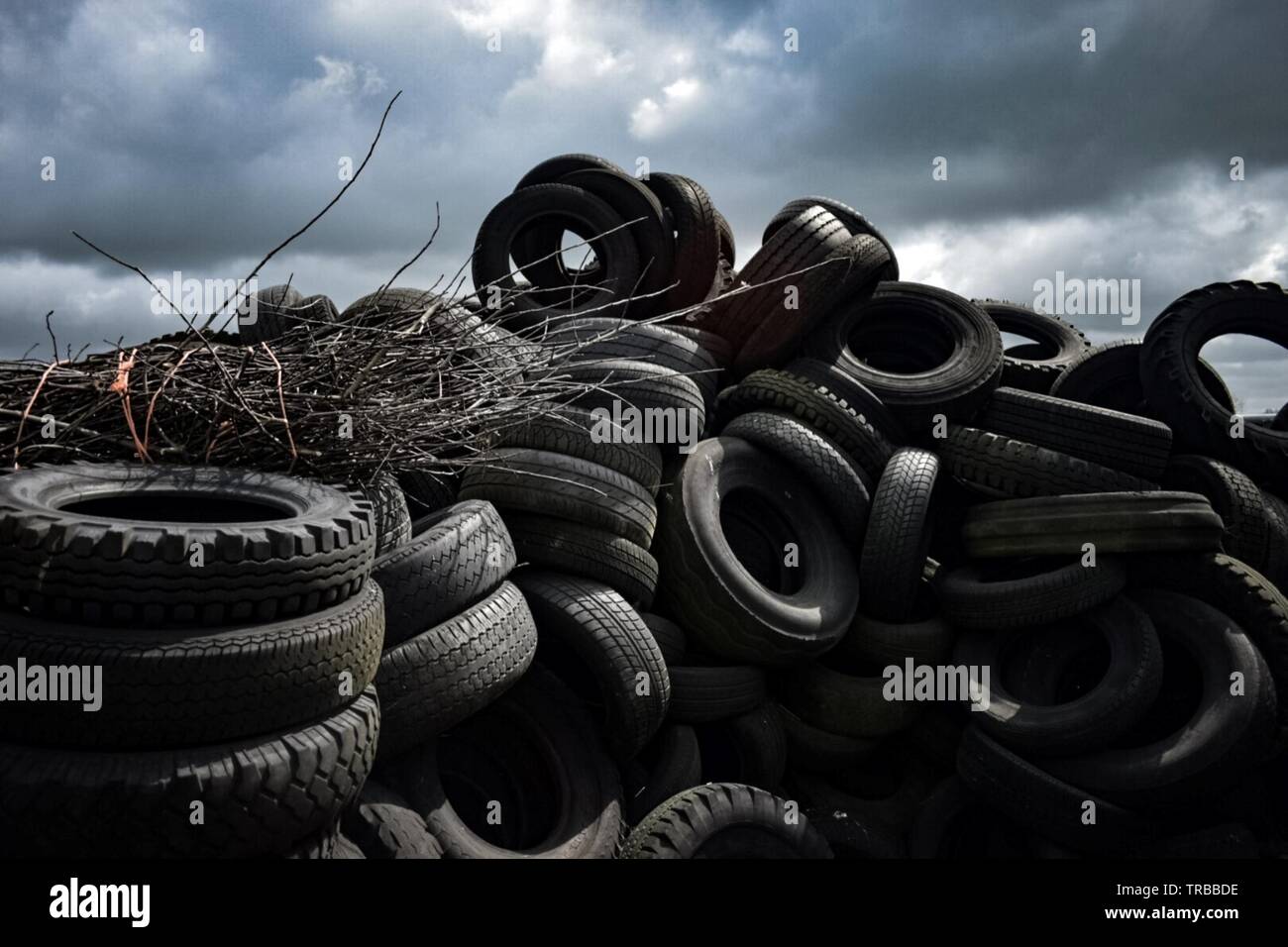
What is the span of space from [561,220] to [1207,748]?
483cm

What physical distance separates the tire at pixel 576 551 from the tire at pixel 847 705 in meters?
1.16

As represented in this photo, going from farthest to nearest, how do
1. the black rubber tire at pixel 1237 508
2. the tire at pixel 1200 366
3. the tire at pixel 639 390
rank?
the tire at pixel 1200 366, the black rubber tire at pixel 1237 508, the tire at pixel 639 390

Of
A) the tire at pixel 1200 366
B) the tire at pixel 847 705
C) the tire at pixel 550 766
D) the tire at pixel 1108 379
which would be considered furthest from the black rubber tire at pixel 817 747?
the tire at pixel 1108 379

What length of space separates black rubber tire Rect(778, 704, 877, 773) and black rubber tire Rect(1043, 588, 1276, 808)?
2.77 feet

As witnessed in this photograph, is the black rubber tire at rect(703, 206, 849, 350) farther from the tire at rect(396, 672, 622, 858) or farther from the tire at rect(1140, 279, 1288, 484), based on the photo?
the tire at rect(396, 672, 622, 858)

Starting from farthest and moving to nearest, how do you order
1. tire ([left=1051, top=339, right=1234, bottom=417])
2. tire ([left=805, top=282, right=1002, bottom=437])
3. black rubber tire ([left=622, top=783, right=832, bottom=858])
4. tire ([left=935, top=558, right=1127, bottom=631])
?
1. tire ([left=1051, top=339, right=1234, bottom=417])
2. tire ([left=805, top=282, right=1002, bottom=437])
3. tire ([left=935, top=558, right=1127, bottom=631])
4. black rubber tire ([left=622, top=783, right=832, bottom=858])

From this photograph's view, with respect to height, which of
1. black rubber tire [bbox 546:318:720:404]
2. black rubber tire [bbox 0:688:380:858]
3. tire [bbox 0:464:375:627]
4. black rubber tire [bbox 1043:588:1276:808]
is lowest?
black rubber tire [bbox 1043:588:1276:808]

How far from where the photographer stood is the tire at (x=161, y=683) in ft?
8.16

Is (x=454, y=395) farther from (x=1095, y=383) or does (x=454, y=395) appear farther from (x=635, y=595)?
(x=1095, y=383)

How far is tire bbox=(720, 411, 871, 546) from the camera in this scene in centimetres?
514

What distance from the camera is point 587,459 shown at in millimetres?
4336

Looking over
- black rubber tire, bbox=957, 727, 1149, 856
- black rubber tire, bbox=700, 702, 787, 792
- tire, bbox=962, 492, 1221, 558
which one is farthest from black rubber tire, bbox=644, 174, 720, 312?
black rubber tire, bbox=957, 727, 1149, 856

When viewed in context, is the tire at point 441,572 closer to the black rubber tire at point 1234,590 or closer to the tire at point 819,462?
the tire at point 819,462
